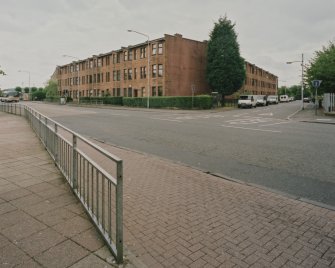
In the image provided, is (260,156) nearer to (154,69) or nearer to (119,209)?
(119,209)

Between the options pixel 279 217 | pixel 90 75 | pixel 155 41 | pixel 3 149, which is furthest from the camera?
pixel 90 75

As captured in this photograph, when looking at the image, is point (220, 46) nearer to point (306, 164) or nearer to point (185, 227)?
point (306, 164)

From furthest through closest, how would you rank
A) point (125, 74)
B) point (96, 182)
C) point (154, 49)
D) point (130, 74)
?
point (125, 74), point (130, 74), point (154, 49), point (96, 182)

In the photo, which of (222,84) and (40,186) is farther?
(222,84)

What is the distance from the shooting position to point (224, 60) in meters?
46.1

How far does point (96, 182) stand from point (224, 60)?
4484cm

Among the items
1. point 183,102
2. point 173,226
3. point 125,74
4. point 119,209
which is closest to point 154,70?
point 125,74

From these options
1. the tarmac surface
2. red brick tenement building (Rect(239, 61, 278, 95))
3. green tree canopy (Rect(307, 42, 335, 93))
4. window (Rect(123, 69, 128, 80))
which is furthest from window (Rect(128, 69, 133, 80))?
the tarmac surface

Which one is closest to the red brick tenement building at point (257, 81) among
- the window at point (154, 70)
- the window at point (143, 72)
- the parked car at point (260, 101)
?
the parked car at point (260, 101)

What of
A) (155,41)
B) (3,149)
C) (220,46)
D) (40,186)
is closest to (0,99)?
(155,41)

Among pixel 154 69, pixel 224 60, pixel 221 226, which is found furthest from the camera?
pixel 154 69

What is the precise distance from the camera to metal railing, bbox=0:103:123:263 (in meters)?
3.18

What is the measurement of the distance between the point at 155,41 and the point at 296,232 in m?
44.7

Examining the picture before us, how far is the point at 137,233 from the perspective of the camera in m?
3.88
